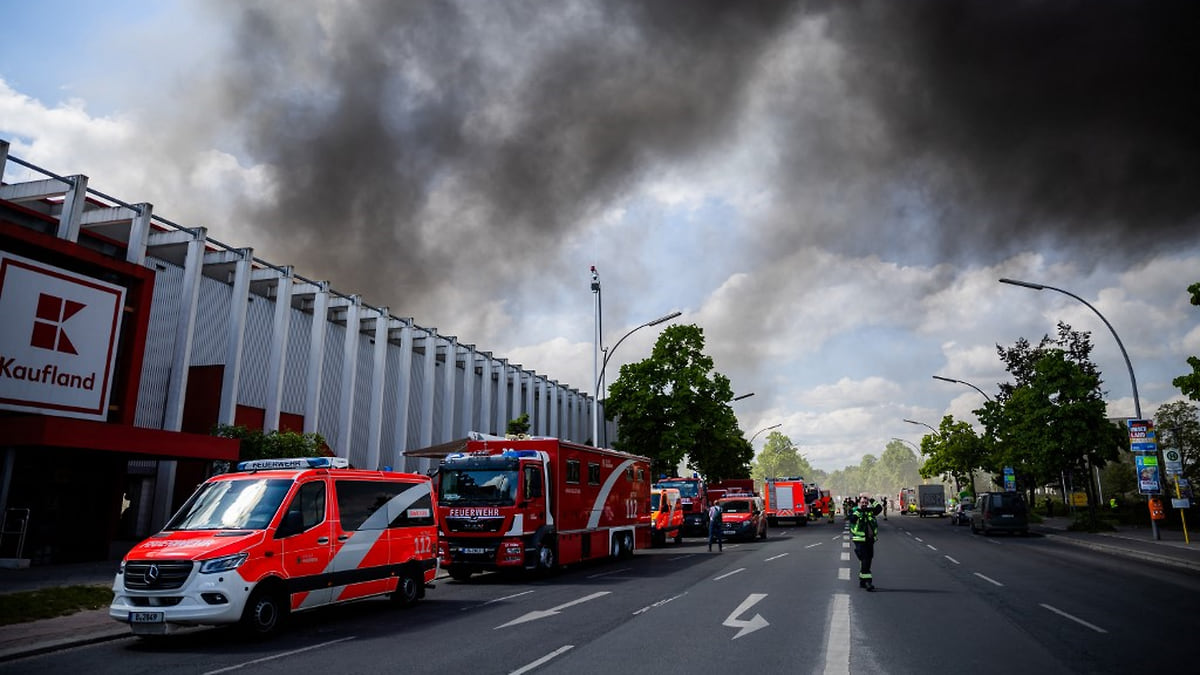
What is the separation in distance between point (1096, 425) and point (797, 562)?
1079 inches

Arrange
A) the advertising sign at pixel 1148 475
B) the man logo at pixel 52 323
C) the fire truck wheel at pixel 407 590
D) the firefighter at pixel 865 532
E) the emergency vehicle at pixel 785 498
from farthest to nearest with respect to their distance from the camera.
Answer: the emergency vehicle at pixel 785 498 → the advertising sign at pixel 1148 475 → the man logo at pixel 52 323 → the firefighter at pixel 865 532 → the fire truck wheel at pixel 407 590

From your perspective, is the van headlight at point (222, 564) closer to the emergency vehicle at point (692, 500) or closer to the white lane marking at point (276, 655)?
the white lane marking at point (276, 655)

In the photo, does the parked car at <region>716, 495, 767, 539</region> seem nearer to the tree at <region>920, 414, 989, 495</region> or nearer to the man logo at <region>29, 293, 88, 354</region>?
the man logo at <region>29, 293, 88, 354</region>

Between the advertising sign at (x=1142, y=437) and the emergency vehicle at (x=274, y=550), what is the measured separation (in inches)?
1056

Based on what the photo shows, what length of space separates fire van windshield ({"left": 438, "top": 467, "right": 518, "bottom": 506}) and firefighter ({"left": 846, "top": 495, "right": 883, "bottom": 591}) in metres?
7.65

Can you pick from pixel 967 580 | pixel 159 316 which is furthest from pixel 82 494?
pixel 967 580

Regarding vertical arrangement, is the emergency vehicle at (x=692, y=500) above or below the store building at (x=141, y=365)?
below

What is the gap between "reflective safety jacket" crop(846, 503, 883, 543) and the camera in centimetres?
1416

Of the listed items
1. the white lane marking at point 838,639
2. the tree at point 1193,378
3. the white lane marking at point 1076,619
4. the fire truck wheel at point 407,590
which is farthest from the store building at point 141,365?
the tree at point 1193,378

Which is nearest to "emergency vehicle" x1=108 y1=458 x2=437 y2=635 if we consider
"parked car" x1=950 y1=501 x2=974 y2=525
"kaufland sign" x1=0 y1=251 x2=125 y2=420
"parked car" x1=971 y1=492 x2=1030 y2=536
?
"kaufland sign" x1=0 y1=251 x2=125 y2=420

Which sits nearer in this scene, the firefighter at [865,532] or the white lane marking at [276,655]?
the white lane marking at [276,655]

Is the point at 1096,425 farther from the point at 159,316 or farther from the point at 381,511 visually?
the point at 159,316

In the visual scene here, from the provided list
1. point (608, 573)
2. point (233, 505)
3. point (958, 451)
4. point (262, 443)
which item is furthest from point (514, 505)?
point (958, 451)

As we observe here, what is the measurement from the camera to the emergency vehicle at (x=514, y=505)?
17.1m
